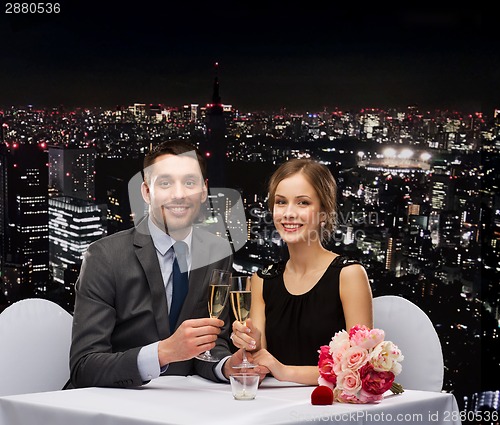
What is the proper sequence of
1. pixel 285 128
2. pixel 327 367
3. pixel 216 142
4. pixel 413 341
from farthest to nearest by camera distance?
pixel 285 128, pixel 216 142, pixel 413 341, pixel 327 367

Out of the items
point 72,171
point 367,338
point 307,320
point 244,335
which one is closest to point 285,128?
point 72,171

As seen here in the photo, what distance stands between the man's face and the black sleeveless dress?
44 centimetres

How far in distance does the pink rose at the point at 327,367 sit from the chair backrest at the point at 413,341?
82 cm

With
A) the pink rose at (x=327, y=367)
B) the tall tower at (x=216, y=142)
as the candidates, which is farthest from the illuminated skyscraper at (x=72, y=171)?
the pink rose at (x=327, y=367)

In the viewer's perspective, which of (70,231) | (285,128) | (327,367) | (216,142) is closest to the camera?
(327,367)

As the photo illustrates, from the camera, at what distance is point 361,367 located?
198 cm

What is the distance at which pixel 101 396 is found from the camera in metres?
2.03

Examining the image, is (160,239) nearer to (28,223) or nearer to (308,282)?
(308,282)

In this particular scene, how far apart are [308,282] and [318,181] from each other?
0.36 m

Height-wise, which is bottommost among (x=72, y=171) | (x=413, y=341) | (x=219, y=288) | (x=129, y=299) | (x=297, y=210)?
(x=413, y=341)

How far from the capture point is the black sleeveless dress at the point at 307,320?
2703mm

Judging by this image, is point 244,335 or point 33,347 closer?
point 244,335

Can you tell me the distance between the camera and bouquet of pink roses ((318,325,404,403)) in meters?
1.96

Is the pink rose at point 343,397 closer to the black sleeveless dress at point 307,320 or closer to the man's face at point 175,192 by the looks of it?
the black sleeveless dress at point 307,320
